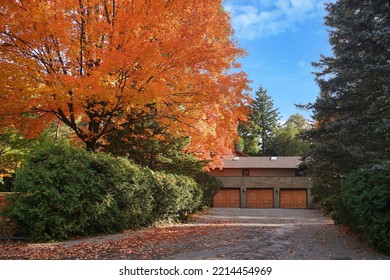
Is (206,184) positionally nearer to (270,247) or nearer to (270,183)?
(270,183)

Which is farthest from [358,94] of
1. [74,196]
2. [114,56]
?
[74,196]

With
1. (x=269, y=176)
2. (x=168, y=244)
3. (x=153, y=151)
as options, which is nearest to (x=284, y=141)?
(x=269, y=176)

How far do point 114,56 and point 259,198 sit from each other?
27.7m

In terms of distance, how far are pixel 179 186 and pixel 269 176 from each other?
69.8ft

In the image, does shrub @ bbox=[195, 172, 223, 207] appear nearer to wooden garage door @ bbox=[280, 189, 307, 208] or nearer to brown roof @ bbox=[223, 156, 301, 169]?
wooden garage door @ bbox=[280, 189, 307, 208]

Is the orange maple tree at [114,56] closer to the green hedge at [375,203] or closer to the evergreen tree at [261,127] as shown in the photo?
the green hedge at [375,203]

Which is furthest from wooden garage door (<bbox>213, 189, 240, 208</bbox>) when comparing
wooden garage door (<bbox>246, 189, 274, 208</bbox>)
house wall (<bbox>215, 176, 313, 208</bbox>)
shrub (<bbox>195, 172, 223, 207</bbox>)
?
shrub (<bbox>195, 172, 223, 207</bbox>)

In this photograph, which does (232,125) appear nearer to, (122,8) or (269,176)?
(122,8)

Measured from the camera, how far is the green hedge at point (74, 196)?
9.59m

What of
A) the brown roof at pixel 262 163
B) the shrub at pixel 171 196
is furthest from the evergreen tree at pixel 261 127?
the shrub at pixel 171 196

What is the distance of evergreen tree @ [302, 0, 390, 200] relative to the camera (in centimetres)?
900

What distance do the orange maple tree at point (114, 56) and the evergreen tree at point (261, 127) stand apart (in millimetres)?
40078

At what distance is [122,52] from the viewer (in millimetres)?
10234

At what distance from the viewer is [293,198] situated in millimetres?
35000
